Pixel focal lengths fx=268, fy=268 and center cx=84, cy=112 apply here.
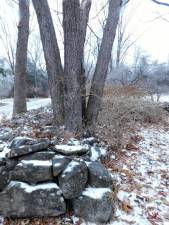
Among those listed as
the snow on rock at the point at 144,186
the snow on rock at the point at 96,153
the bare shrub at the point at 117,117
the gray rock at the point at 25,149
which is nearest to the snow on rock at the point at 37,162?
the gray rock at the point at 25,149

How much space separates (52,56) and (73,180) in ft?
8.88

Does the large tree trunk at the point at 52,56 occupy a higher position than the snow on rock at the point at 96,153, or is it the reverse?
the large tree trunk at the point at 52,56

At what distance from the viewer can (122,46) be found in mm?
22203

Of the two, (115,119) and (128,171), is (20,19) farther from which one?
(128,171)

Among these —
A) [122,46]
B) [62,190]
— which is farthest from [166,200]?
[122,46]

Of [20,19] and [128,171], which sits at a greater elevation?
[20,19]

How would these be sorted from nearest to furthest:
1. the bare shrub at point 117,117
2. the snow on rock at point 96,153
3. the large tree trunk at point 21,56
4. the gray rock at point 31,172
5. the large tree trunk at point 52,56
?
the gray rock at point 31,172 < the snow on rock at point 96,153 < the large tree trunk at point 52,56 < the bare shrub at point 117,117 < the large tree trunk at point 21,56

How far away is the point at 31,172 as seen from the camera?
3.43 metres

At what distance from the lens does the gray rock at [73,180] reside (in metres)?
3.38

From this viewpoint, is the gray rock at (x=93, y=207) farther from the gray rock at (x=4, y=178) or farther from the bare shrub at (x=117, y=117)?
the bare shrub at (x=117, y=117)

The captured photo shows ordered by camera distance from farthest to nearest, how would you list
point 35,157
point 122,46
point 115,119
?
1. point 122,46
2. point 115,119
3. point 35,157

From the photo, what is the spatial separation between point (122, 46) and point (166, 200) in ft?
64.5

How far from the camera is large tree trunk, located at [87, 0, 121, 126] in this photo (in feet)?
17.4

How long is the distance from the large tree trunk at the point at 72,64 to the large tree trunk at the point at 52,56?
10.6 inches
